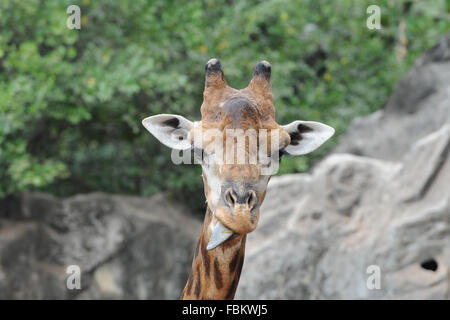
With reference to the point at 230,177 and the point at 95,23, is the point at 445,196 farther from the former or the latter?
the point at 95,23

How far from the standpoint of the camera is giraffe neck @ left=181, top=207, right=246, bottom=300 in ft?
11.6

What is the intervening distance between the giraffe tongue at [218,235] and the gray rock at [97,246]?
14.7 ft

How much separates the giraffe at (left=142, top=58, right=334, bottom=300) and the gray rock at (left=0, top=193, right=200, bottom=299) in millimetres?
3959

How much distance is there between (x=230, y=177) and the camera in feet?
10.5

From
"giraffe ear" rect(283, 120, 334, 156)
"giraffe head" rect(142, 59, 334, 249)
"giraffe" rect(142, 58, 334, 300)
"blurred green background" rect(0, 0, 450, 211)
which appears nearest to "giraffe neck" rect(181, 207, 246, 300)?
"giraffe" rect(142, 58, 334, 300)

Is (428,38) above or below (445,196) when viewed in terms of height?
above

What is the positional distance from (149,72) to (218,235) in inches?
172

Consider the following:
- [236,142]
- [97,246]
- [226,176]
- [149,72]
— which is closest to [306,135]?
[236,142]

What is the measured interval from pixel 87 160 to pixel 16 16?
3.00 metres

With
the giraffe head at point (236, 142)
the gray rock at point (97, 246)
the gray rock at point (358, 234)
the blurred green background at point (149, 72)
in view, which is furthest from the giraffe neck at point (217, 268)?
the gray rock at point (97, 246)

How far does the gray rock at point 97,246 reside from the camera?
7.27 m

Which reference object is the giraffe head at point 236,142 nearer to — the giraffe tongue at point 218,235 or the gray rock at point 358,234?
the giraffe tongue at point 218,235

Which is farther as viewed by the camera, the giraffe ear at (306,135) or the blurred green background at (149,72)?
the blurred green background at (149,72)

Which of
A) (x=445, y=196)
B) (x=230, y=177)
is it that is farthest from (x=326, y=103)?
(x=230, y=177)
